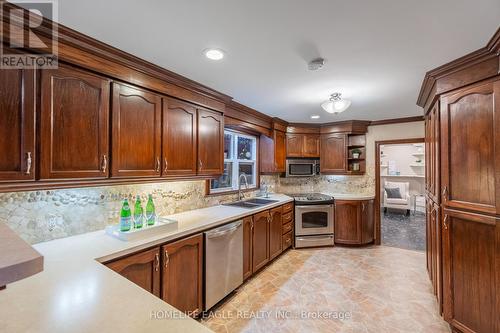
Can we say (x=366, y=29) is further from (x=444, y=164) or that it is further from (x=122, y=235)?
(x=122, y=235)

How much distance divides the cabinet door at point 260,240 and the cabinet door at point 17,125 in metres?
2.24

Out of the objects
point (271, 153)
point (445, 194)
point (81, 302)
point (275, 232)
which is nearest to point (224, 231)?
point (275, 232)

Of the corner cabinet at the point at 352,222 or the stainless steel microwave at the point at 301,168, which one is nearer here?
the corner cabinet at the point at 352,222

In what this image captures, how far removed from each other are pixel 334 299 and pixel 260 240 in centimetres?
110

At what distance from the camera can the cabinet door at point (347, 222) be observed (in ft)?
13.5

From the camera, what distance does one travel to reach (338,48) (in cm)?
170

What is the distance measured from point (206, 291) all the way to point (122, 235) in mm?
998

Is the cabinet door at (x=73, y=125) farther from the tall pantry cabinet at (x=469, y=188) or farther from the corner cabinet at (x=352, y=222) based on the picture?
the corner cabinet at (x=352, y=222)

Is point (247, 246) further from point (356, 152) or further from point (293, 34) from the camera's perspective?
point (356, 152)

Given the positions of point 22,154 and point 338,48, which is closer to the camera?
point 22,154

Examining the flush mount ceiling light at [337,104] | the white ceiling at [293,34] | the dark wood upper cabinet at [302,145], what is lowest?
the dark wood upper cabinet at [302,145]

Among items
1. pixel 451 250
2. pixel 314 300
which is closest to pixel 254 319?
pixel 314 300

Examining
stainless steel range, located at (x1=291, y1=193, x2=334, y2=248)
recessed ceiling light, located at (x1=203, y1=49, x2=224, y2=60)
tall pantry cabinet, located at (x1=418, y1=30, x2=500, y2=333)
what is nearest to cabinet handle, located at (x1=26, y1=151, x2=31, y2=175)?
recessed ceiling light, located at (x1=203, y1=49, x2=224, y2=60)

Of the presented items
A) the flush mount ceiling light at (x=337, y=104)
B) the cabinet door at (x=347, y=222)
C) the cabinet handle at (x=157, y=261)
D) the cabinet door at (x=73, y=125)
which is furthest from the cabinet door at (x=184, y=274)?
the cabinet door at (x=347, y=222)
